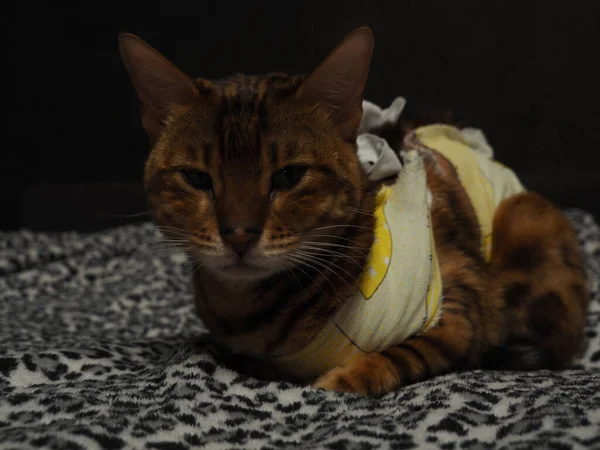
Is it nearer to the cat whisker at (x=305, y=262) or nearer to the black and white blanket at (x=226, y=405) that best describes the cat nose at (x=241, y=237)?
the cat whisker at (x=305, y=262)

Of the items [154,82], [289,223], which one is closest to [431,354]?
[289,223]

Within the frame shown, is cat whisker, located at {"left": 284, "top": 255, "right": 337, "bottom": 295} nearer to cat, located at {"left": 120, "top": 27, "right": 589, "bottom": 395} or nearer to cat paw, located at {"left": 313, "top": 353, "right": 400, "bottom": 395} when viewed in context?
cat, located at {"left": 120, "top": 27, "right": 589, "bottom": 395}

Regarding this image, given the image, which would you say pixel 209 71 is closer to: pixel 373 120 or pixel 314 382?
pixel 373 120

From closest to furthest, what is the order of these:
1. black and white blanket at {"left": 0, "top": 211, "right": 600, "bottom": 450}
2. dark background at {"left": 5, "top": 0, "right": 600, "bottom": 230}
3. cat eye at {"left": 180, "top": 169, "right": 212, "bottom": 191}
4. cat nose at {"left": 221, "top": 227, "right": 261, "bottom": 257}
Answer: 1. black and white blanket at {"left": 0, "top": 211, "right": 600, "bottom": 450}
2. cat nose at {"left": 221, "top": 227, "right": 261, "bottom": 257}
3. cat eye at {"left": 180, "top": 169, "right": 212, "bottom": 191}
4. dark background at {"left": 5, "top": 0, "right": 600, "bottom": 230}

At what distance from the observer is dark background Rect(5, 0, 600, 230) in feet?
7.96

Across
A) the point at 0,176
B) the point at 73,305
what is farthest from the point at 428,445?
the point at 0,176

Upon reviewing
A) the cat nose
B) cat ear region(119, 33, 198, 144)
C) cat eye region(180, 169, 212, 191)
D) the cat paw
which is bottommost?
the cat paw

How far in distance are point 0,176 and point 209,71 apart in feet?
3.98

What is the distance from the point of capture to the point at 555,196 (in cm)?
265

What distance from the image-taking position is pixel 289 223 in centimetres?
100

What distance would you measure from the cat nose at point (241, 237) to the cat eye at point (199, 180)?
4.8 inches

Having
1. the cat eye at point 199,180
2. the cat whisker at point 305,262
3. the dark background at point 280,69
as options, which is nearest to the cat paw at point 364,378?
the cat whisker at point 305,262

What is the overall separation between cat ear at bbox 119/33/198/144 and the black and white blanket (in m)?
0.45

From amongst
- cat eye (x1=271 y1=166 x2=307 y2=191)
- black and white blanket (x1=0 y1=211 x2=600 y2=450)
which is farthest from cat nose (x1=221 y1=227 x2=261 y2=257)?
black and white blanket (x1=0 y1=211 x2=600 y2=450)
